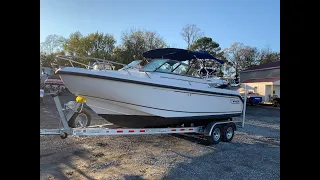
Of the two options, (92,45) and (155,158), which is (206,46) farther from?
(155,158)

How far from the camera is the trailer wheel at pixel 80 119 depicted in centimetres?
518

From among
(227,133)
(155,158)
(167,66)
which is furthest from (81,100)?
(227,133)

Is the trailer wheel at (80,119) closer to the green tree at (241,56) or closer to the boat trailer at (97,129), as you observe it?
the boat trailer at (97,129)

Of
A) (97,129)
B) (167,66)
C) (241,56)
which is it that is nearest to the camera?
(97,129)

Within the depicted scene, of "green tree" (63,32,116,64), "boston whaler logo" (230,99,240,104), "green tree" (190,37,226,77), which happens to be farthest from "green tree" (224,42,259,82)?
"boston whaler logo" (230,99,240,104)

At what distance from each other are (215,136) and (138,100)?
8.40ft

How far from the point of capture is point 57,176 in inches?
150

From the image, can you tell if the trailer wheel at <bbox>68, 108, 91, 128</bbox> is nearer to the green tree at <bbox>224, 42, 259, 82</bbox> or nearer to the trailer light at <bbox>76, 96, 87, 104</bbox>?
the trailer light at <bbox>76, 96, 87, 104</bbox>

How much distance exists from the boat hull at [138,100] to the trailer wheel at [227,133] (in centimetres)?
88

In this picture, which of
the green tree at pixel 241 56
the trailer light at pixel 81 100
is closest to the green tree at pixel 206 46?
the green tree at pixel 241 56

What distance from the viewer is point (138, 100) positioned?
504 centimetres

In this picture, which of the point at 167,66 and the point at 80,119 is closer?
the point at 80,119

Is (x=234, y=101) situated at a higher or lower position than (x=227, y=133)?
higher
